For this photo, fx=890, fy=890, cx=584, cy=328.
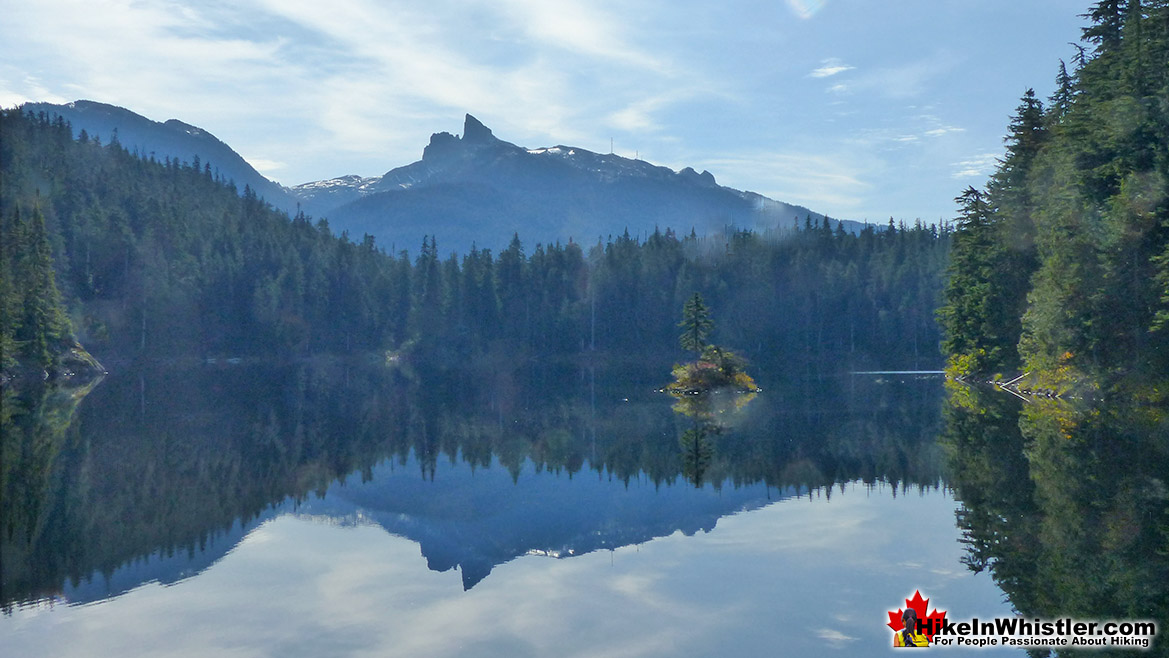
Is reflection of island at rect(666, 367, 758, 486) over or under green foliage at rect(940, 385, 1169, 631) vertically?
under

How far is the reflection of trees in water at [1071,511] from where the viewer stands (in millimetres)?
15422

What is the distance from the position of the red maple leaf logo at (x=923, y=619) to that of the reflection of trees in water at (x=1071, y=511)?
4.68 ft

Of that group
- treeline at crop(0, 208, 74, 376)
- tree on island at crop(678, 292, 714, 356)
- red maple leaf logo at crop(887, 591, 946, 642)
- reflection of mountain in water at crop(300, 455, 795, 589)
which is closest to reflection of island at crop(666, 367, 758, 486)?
reflection of mountain in water at crop(300, 455, 795, 589)

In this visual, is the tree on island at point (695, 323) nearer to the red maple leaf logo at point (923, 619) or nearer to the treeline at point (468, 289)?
the treeline at point (468, 289)

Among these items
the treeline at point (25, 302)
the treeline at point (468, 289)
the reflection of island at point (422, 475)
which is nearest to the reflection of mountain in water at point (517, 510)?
the reflection of island at point (422, 475)

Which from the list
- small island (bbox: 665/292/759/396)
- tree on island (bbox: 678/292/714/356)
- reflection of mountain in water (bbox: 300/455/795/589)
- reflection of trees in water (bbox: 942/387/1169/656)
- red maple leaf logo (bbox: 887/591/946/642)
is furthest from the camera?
tree on island (bbox: 678/292/714/356)

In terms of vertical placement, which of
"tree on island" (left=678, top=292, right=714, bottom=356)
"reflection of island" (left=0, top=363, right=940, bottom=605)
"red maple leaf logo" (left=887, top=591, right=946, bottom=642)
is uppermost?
"tree on island" (left=678, top=292, right=714, bottom=356)

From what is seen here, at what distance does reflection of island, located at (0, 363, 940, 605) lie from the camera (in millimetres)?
21547

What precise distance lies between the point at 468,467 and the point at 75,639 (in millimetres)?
21536

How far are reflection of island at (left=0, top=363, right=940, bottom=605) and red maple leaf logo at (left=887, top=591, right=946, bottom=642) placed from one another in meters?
7.80

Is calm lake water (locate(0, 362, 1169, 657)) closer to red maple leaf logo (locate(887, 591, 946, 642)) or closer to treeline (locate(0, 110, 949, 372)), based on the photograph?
red maple leaf logo (locate(887, 591, 946, 642))

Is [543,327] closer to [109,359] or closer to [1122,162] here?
[109,359]

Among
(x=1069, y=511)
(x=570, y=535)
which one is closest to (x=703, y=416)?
(x=570, y=535)

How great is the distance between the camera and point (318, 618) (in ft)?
51.4
